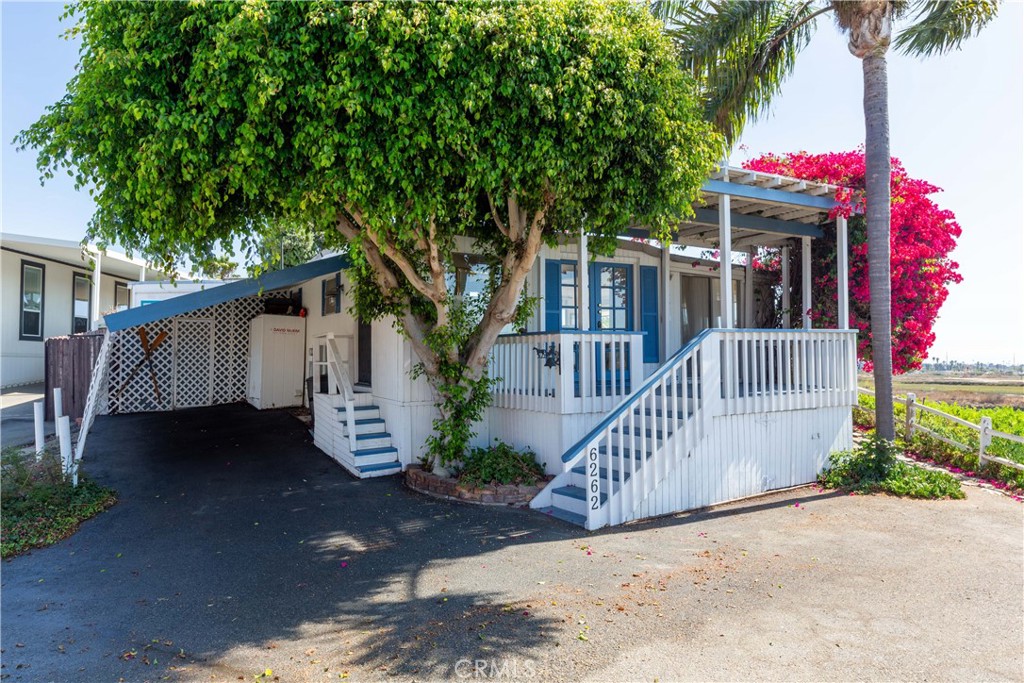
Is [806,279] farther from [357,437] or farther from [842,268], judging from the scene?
[357,437]

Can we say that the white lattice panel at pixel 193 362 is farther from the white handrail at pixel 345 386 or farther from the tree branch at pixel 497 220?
the tree branch at pixel 497 220

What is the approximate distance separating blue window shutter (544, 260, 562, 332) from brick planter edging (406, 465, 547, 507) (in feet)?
10.1

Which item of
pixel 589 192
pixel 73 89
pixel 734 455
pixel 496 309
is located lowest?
pixel 734 455

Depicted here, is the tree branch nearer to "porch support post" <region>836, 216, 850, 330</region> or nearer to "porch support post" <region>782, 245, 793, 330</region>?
"porch support post" <region>836, 216, 850, 330</region>

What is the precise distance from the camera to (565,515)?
637cm

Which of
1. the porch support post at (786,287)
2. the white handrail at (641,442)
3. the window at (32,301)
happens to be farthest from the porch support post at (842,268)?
the window at (32,301)

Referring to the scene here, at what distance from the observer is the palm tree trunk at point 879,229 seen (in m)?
7.75

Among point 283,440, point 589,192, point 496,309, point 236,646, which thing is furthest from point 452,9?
point 283,440

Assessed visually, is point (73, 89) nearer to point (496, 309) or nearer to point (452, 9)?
point (452, 9)

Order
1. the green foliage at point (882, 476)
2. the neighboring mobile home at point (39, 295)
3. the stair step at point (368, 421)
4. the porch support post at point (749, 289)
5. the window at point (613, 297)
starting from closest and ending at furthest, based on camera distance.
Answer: the green foliage at point (882, 476)
the stair step at point (368, 421)
the window at point (613, 297)
the porch support post at point (749, 289)
the neighboring mobile home at point (39, 295)

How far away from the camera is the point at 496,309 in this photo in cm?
725

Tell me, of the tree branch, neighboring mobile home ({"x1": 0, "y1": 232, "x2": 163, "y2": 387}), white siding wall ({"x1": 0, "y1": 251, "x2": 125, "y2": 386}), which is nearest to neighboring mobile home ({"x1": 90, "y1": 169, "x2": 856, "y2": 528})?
the tree branch

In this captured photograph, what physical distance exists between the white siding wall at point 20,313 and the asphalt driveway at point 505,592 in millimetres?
10871

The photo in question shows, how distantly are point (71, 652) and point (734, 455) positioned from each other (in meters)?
6.34
